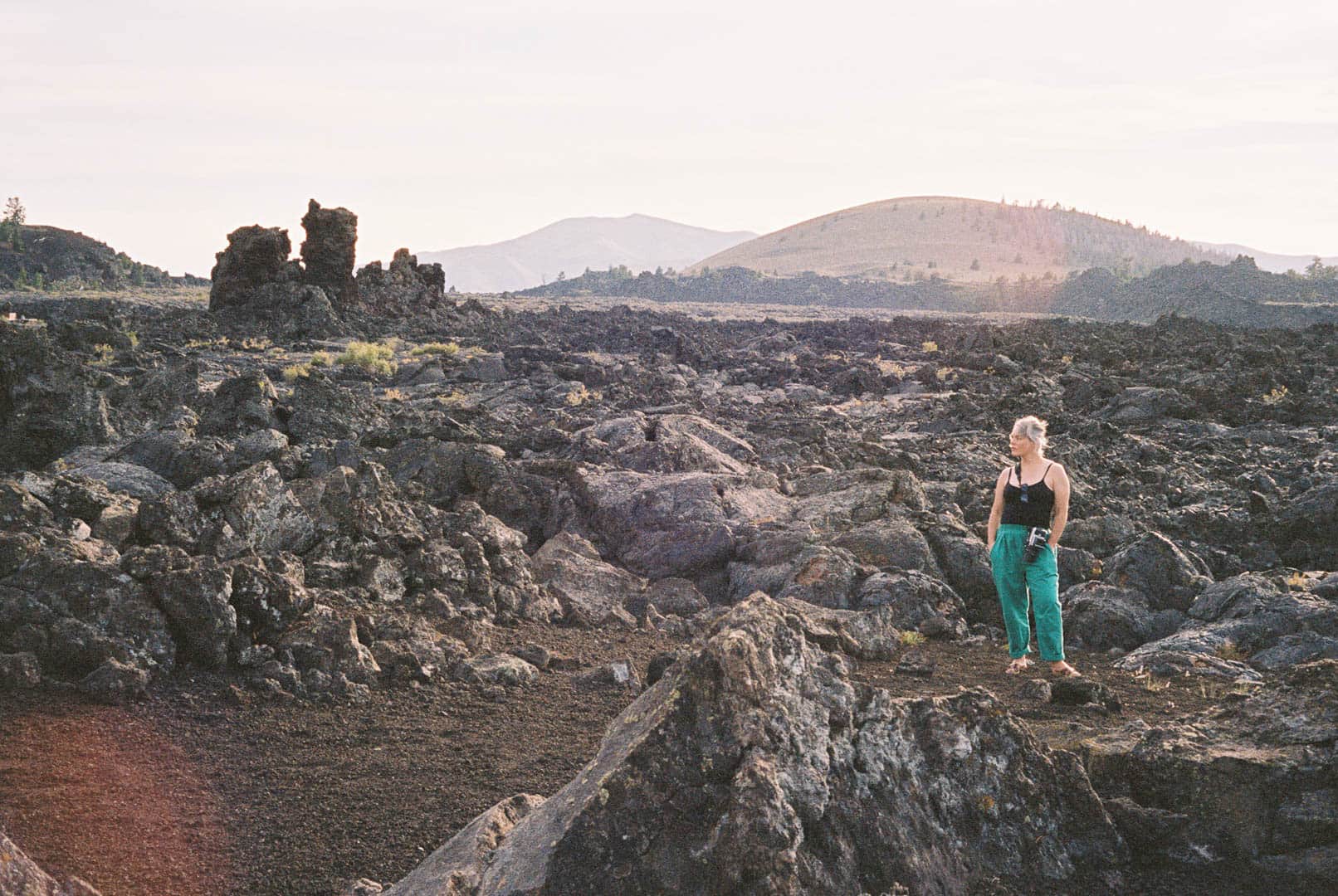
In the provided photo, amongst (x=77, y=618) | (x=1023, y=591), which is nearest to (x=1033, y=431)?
(x=1023, y=591)

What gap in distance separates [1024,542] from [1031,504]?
252mm

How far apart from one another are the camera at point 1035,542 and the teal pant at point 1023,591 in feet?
0.07

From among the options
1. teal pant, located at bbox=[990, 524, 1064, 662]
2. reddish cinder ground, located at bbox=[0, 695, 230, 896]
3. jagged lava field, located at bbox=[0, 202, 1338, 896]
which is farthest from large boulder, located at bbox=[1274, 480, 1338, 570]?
reddish cinder ground, located at bbox=[0, 695, 230, 896]

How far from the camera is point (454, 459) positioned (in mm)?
10562

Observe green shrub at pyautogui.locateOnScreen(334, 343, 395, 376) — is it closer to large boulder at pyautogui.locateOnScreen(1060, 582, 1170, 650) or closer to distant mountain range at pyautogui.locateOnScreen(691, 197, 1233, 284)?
large boulder at pyautogui.locateOnScreen(1060, 582, 1170, 650)

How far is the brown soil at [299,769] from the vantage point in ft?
13.2

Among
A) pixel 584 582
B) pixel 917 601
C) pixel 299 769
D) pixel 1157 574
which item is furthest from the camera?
pixel 584 582

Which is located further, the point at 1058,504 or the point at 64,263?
the point at 64,263

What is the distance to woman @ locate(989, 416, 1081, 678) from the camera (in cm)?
617

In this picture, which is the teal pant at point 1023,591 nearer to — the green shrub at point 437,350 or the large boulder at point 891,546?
the large boulder at point 891,546

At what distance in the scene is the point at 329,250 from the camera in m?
37.7

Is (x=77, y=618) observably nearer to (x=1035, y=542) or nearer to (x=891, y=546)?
(x=1035, y=542)

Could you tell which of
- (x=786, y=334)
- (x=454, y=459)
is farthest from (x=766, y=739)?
(x=786, y=334)

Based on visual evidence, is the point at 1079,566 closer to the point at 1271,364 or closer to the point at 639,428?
the point at 639,428
